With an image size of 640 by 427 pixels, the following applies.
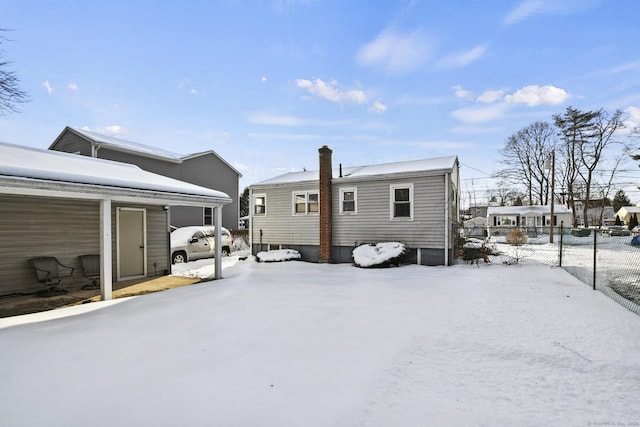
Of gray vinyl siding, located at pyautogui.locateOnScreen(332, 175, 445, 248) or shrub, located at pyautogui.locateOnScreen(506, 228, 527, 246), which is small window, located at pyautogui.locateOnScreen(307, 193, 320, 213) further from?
shrub, located at pyautogui.locateOnScreen(506, 228, 527, 246)

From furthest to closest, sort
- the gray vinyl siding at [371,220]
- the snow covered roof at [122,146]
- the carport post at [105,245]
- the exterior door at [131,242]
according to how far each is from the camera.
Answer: the snow covered roof at [122,146]
the gray vinyl siding at [371,220]
the exterior door at [131,242]
the carport post at [105,245]

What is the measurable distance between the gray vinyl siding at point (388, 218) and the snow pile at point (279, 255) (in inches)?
77.8

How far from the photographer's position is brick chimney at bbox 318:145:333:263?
13.7m

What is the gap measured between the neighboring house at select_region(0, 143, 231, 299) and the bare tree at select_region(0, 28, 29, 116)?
6.39m

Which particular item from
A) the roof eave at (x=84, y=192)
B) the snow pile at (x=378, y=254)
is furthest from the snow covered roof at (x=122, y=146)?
the snow pile at (x=378, y=254)

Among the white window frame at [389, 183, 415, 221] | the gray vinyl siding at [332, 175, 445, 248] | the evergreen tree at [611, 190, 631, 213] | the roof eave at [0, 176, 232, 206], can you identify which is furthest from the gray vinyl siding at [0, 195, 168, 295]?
the evergreen tree at [611, 190, 631, 213]

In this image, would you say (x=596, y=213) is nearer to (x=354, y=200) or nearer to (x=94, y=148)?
(x=354, y=200)

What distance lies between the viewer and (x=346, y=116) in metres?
17.4

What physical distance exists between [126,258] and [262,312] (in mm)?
6070

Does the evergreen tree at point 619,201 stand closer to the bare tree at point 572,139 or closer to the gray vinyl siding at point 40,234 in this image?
the bare tree at point 572,139

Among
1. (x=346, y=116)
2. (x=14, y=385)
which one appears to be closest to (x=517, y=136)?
(x=346, y=116)

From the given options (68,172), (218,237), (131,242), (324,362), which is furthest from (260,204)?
(324,362)

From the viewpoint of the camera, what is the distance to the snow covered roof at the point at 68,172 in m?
5.57

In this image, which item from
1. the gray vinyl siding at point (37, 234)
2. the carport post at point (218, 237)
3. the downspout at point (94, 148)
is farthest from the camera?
the downspout at point (94, 148)
